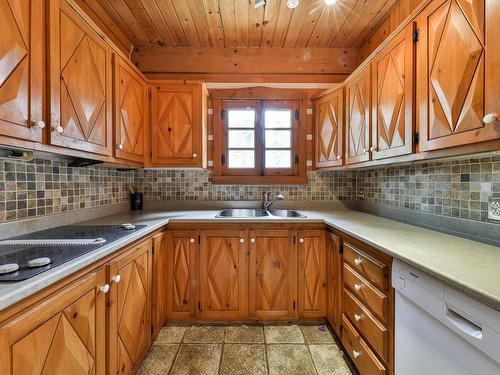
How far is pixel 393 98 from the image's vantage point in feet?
4.76

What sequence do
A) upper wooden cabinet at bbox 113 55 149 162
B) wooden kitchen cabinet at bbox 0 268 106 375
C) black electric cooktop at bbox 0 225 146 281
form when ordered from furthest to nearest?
upper wooden cabinet at bbox 113 55 149 162
black electric cooktop at bbox 0 225 146 281
wooden kitchen cabinet at bbox 0 268 106 375

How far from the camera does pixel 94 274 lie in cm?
103

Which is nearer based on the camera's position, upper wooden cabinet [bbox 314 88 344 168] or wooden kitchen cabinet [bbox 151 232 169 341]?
wooden kitchen cabinet [bbox 151 232 169 341]

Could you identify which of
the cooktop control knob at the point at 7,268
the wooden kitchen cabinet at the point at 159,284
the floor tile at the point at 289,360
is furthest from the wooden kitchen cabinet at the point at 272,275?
the cooktop control knob at the point at 7,268

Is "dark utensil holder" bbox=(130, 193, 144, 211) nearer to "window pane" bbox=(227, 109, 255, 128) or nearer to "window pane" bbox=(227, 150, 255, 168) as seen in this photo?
"window pane" bbox=(227, 150, 255, 168)

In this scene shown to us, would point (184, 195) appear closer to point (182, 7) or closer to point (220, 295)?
point (220, 295)

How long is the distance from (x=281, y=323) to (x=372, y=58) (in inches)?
86.7

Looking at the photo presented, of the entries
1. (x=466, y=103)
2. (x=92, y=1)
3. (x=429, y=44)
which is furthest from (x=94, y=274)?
(x=92, y=1)

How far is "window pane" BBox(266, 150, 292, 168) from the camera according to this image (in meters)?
2.56

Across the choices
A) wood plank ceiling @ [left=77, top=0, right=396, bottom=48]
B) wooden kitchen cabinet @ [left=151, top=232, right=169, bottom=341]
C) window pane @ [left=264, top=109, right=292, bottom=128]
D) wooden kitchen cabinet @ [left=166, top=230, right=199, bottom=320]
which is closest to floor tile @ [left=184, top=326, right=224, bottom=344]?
wooden kitchen cabinet @ [left=166, top=230, right=199, bottom=320]

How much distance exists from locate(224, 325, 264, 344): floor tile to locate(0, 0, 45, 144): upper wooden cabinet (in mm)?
1790

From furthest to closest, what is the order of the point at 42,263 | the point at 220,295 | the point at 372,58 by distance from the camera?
the point at 220,295 → the point at 372,58 → the point at 42,263

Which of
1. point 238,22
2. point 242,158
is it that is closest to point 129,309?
point 242,158

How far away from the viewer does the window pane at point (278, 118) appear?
100 inches
